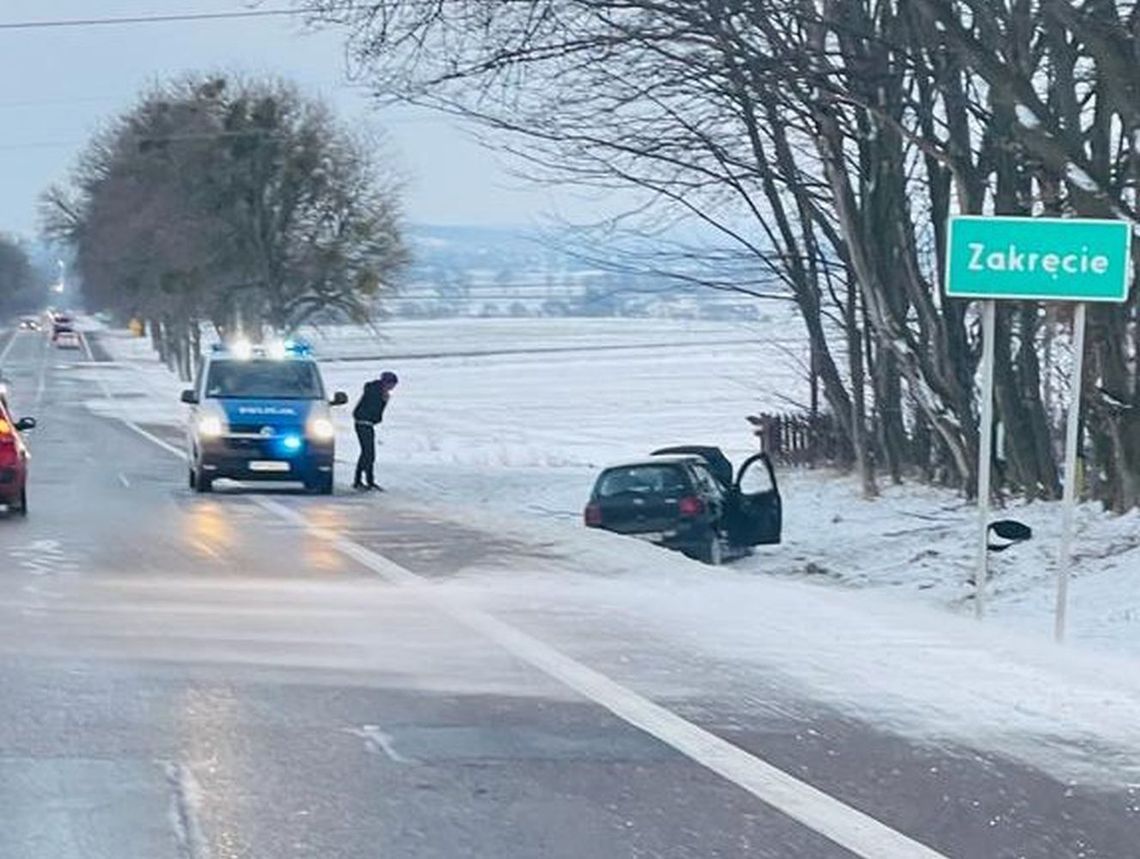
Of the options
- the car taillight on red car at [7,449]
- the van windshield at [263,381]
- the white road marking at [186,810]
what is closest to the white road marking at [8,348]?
the van windshield at [263,381]

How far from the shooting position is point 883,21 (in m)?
26.1

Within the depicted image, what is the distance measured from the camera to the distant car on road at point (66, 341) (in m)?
136

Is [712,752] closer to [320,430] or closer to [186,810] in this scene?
[186,810]

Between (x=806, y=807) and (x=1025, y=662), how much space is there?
4326 millimetres

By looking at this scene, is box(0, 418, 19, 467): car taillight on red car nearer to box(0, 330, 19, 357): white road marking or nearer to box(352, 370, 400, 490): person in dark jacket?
box(352, 370, 400, 490): person in dark jacket

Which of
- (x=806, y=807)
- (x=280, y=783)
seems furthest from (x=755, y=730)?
(x=280, y=783)

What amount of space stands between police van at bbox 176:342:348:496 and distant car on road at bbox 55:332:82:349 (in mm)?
107074

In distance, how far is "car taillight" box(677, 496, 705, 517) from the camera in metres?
23.9

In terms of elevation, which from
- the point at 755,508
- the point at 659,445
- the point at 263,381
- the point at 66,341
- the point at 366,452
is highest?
the point at 263,381

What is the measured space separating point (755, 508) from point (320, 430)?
693 cm

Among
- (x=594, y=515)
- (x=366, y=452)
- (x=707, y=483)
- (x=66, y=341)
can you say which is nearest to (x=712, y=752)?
(x=707, y=483)

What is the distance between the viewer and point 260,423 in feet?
97.8

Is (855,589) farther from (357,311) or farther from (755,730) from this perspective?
(357,311)

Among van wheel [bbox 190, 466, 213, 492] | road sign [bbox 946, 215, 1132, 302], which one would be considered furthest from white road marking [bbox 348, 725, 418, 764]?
van wheel [bbox 190, 466, 213, 492]
